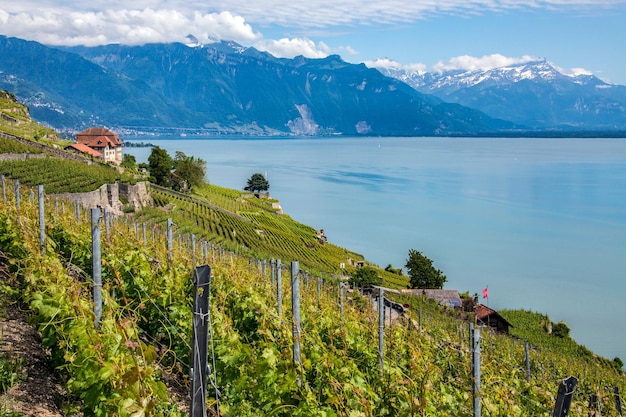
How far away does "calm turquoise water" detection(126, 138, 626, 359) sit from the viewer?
1565 inches

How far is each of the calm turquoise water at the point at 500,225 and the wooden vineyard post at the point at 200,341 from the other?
104ft

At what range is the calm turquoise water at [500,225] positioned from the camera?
39.8m

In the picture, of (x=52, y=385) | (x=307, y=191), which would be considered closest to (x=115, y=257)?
(x=52, y=385)

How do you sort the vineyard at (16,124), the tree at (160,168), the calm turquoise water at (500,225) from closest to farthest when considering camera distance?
the calm turquoise water at (500,225) → the vineyard at (16,124) → the tree at (160,168)

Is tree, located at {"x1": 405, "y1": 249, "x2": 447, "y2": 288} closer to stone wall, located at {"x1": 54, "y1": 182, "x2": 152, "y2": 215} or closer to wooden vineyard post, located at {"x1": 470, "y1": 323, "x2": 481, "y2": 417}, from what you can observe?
stone wall, located at {"x1": 54, "y1": 182, "x2": 152, "y2": 215}

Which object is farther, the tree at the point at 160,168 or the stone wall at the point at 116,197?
the tree at the point at 160,168

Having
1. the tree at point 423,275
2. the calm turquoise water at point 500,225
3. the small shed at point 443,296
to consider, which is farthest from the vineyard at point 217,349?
the calm turquoise water at point 500,225

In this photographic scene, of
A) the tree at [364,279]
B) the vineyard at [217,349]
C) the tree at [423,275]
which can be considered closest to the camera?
the vineyard at [217,349]

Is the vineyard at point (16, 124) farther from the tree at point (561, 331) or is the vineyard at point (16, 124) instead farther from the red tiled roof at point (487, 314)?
the tree at point (561, 331)

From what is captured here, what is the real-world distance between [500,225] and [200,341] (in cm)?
6281

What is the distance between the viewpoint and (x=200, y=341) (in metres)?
3.16

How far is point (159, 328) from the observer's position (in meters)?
6.94

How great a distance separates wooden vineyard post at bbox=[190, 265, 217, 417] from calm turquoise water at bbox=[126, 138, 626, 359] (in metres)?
31.8

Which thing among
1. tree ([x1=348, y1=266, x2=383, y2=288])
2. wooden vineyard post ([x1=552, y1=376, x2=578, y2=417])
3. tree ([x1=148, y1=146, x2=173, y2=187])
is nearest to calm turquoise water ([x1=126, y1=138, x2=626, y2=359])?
tree ([x1=348, y1=266, x2=383, y2=288])
